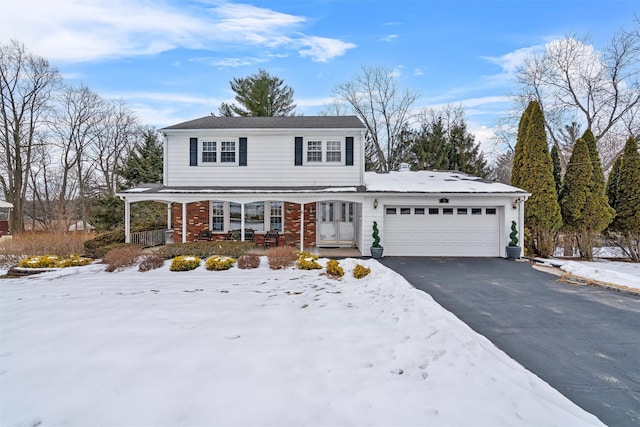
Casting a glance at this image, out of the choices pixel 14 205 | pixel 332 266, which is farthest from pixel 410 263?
pixel 14 205

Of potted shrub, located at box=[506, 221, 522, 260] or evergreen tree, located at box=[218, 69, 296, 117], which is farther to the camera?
evergreen tree, located at box=[218, 69, 296, 117]

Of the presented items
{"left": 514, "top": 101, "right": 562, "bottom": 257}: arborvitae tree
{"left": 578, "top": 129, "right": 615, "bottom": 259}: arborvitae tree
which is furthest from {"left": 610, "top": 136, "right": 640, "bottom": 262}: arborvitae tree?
{"left": 514, "top": 101, "right": 562, "bottom": 257}: arborvitae tree

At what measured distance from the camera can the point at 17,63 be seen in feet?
71.6

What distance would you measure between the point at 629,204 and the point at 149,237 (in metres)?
19.6

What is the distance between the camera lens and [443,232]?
12.6m

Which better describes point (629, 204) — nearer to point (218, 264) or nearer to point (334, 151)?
point (334, 151)

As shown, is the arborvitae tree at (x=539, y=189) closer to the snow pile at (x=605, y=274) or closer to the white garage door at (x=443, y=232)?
the white garage door at (x=443, y=232)

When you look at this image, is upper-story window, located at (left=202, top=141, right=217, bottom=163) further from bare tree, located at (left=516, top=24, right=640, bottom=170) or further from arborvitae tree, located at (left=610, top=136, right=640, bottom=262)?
bare tree, located at (left=516, top=24, right=640, bottom=170)

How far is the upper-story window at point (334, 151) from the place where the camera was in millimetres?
13641

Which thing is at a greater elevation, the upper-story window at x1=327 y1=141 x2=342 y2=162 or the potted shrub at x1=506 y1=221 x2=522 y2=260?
the upper-story window at x1=327 y1=141 x2=342 y2=162

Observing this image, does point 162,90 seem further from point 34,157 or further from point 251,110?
point 34,157

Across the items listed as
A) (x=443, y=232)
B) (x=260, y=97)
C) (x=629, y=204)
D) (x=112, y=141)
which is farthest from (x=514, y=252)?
(x=112, y=141)

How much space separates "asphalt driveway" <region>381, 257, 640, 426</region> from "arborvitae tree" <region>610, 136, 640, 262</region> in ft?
23.5

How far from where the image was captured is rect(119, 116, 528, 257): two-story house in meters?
12.4
